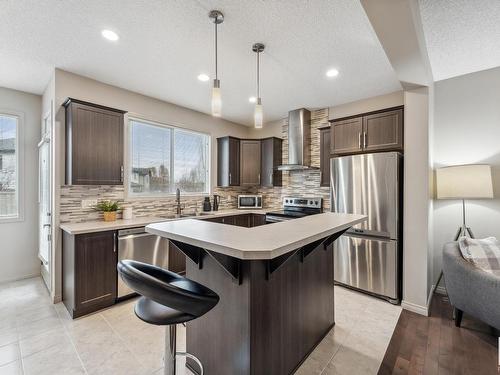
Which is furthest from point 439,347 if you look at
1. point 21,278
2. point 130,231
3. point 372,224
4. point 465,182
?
point 21,278

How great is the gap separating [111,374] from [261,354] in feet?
3.81

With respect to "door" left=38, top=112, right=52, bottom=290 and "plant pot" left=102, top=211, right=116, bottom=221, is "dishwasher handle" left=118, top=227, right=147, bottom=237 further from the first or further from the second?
"door" left=38, top=112, right=52, bottom=290

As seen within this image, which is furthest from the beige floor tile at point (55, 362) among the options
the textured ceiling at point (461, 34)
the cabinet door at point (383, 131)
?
the textured ceiling at point (461, 34)

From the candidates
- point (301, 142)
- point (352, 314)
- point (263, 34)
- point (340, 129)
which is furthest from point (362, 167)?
point (263, 34)

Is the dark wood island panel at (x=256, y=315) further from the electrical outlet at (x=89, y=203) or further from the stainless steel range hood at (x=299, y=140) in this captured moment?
the stainless steel range hood at (x=299, y=140)

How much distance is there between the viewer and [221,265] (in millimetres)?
1438

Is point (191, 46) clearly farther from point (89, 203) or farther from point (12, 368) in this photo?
point (12, 368)

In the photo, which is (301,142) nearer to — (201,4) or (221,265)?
(201,4)

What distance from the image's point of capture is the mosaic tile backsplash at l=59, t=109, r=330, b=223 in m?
2.97

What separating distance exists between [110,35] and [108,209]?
1965 mm

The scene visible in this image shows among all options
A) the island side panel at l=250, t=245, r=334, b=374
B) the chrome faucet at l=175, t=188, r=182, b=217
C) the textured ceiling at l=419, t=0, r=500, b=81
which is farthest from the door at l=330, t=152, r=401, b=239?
the chrome faucet at l=175, t=188, r=182, b=217

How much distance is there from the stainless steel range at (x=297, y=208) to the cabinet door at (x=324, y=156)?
0.45m

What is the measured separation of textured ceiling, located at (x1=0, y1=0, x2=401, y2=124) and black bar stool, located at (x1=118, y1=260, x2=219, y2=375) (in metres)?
1.90

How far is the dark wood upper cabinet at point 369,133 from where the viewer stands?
10.00 feet
